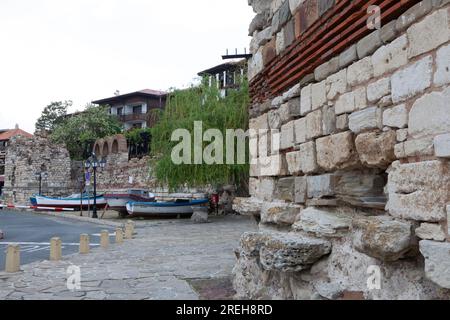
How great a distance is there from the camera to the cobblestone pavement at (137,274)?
5102 millimetres

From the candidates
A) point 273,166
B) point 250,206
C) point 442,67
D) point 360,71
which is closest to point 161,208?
point 250,206

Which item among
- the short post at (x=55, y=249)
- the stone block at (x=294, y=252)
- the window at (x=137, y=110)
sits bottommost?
the short post at (x=55, y=249)

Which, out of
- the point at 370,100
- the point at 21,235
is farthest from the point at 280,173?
the point at 21,235

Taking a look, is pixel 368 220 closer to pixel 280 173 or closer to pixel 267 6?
pixel 280 173

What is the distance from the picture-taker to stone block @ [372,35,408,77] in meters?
2.51

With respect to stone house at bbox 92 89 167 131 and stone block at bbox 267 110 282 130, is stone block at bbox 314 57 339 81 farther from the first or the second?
stone house at bbox 92 89 167 131

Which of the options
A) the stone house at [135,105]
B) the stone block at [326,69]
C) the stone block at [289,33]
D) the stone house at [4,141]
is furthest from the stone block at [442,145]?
the stone house at [135,105]

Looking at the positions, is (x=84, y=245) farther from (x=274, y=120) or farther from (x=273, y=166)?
(x=274, y=120)

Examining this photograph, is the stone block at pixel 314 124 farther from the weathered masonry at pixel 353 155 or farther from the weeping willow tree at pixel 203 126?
the weeping willow tree at pixel 203 126

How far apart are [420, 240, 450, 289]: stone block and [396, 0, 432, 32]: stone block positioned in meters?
1.24

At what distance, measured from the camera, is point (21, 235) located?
500 inches

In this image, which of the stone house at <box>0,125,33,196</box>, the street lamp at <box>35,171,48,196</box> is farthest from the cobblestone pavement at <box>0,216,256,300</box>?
the stone house at <box>0,125,33,196</box>

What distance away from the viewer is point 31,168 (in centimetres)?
3166

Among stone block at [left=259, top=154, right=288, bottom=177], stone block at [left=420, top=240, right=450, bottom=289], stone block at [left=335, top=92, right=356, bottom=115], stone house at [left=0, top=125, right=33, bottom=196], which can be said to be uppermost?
stone house at [left=0, top=125, right=33, bottom=196]
